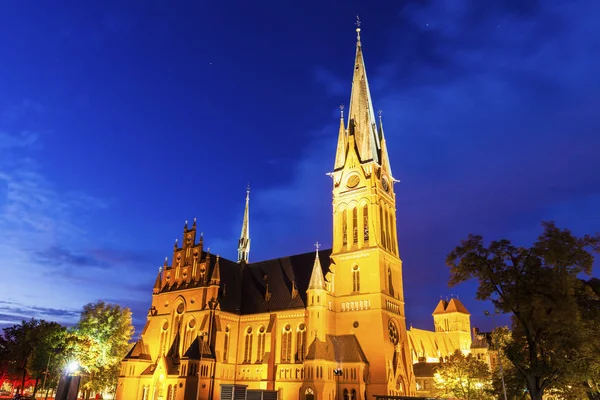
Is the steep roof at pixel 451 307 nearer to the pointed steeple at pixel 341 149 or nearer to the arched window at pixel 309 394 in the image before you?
the pointed steeple at pixel 341 149

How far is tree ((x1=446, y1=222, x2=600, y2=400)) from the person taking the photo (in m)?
24.4

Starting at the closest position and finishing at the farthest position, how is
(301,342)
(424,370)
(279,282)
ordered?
1. (301,342)
2. (279,282)
3. (424,370)

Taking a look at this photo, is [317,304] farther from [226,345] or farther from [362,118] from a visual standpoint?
[362,118]

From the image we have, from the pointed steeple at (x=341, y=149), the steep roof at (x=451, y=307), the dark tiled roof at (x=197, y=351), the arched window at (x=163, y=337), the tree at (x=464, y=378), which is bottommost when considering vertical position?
the tree at (x=464, y=378)

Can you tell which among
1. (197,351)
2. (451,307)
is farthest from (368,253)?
(451,307)

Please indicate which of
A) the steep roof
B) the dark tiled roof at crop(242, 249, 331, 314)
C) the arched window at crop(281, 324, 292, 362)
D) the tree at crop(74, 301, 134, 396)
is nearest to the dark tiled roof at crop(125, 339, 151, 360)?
the tree at crop(74, 301, 134, 396)

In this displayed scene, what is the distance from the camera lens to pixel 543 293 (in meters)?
25.0

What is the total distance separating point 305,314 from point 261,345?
7589 mm

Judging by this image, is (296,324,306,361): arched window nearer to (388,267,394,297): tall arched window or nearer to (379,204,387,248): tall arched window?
(388,267,394,297): tall arched window

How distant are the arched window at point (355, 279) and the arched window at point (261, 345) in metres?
12.5

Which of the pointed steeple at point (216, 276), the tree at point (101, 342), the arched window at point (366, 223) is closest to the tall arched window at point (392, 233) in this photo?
the arched window at point (366, 223)

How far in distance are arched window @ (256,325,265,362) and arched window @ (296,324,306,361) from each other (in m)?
5.06

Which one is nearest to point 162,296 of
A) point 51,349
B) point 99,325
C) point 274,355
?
point 99,325

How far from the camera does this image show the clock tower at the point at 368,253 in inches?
1945
